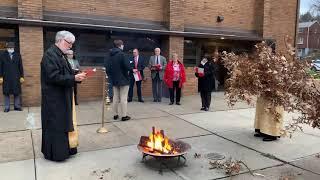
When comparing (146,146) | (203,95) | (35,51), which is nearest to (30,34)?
(35,51)

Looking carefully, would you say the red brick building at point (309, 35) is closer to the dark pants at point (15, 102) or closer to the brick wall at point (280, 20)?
the brick wall at point (280, 20)

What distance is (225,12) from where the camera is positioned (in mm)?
14172

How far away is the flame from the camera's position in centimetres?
510

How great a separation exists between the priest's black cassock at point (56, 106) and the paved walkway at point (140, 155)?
243mm

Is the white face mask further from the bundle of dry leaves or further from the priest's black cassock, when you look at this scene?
the bundle of dry leaves

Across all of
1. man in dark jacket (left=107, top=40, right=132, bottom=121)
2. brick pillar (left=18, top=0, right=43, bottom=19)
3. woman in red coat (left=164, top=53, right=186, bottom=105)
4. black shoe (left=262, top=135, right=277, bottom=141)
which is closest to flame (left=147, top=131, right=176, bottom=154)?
black shoe (left=262, top=135, right=277, bottom=141)

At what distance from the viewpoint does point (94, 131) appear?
734 cm

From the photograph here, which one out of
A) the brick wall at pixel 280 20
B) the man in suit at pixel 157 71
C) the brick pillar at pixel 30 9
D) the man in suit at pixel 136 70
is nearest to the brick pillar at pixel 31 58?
the brick pillar at pixel 30 9

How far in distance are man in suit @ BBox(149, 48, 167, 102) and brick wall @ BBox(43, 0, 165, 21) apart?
5.55 ft

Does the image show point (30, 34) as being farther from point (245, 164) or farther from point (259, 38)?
point (259, 38)

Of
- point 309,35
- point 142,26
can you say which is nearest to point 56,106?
point 142,26

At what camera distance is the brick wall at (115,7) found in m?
10.6

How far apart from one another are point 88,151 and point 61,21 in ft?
18.2

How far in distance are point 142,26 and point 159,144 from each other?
7.31 metres
